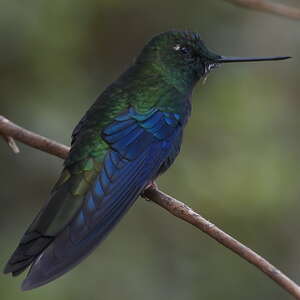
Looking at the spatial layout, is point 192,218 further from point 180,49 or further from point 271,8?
point 180,49

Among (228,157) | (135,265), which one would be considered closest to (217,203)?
(228,157)

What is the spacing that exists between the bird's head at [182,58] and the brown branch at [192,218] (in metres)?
0.64

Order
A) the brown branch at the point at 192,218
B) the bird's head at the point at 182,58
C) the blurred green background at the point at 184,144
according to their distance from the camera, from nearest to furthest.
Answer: the brown branch at the point at 192,218
the bird's head at the point at 182,58
the blurred green background at the point at 184,144

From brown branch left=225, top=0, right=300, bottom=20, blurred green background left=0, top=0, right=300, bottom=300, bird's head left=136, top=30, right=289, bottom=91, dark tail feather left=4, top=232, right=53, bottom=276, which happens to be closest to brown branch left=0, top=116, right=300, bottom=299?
dark tail feather left=4, top=232, right=53, bottom=276

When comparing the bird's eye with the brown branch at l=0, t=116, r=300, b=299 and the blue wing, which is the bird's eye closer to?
the blue wing

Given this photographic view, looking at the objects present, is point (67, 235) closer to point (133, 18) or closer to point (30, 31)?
point (30, 31)

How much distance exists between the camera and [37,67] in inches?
182

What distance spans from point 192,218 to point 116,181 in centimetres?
51

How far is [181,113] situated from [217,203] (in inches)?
45.5

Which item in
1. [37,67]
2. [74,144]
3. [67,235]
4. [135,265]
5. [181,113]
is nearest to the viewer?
[67,235]

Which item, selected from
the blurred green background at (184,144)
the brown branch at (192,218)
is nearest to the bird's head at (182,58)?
the brown branch at (192,218)

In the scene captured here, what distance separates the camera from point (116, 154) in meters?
3.33

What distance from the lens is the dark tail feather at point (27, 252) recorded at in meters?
2.72

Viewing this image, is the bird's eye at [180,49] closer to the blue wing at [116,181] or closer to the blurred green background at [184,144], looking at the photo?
the blue wing at [116,181]
